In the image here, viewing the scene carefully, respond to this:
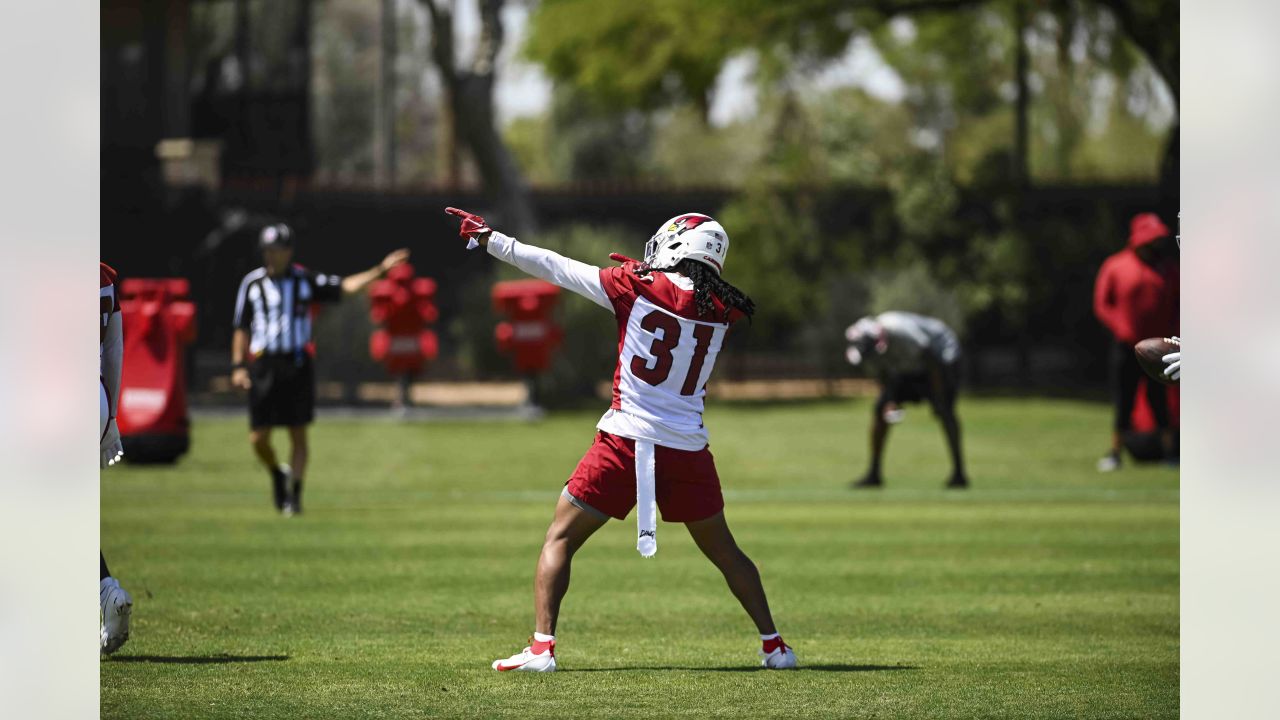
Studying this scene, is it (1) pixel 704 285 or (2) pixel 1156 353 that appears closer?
(2) pixel 1156 353

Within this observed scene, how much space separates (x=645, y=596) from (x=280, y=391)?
185 inches

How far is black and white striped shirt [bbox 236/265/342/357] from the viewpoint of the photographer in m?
14.0

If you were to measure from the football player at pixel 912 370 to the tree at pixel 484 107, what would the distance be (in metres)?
14.9

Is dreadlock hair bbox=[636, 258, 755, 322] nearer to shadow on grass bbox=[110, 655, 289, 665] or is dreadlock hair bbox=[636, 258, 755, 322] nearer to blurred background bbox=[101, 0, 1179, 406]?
shadow on grass bbox=[110, 655, 289, 665]

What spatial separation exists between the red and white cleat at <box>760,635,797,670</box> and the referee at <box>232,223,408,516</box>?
6730mm

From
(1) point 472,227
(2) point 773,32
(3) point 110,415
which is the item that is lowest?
(3) point 110,415

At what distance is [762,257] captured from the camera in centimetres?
3067

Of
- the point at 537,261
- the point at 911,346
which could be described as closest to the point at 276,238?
the point at 911,346

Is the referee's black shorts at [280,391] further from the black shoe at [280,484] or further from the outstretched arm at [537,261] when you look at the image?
the outstretched arm at [537,261]

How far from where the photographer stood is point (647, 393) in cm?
778

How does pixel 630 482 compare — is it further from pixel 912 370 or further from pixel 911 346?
pixel 912 370

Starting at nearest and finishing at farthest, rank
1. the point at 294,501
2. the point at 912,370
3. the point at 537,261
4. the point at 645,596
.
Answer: the point at 537,261 → the point at 645,596 → the point at 294,501 → the point at 912,370
